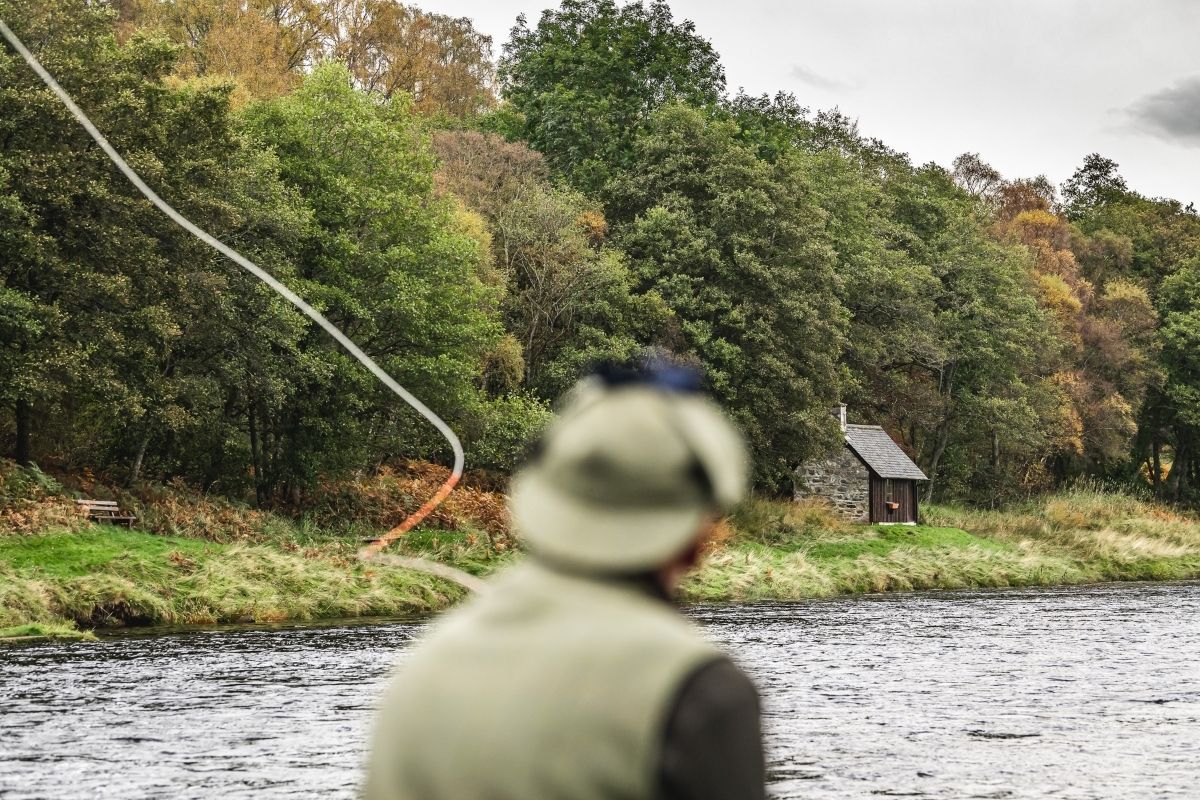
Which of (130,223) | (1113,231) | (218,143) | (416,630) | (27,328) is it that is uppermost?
(1113,231)

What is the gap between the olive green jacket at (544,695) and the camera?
2713mm

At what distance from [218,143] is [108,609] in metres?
15.6

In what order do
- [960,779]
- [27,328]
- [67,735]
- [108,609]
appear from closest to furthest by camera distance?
[960,779]
[67,735]
[108,609]
[27,328]

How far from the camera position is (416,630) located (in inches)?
1160

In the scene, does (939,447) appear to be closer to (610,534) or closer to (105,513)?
(105,513)

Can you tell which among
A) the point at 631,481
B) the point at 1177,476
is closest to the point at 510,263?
the point at 1177,476

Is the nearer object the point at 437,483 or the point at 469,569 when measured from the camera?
the point at 469,569

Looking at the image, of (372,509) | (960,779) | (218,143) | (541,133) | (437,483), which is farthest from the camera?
(541,133)

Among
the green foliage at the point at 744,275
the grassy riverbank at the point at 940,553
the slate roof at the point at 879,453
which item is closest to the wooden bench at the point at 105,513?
the grassy riverbank at the point at 940,553

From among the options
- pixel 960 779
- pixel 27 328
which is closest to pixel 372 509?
pixel 27 328

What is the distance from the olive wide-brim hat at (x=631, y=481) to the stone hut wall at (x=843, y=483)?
6360 cm

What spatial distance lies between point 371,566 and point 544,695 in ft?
110

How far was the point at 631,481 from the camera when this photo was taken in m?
2.85

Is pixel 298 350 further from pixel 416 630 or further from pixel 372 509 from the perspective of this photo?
pixel 416 630
